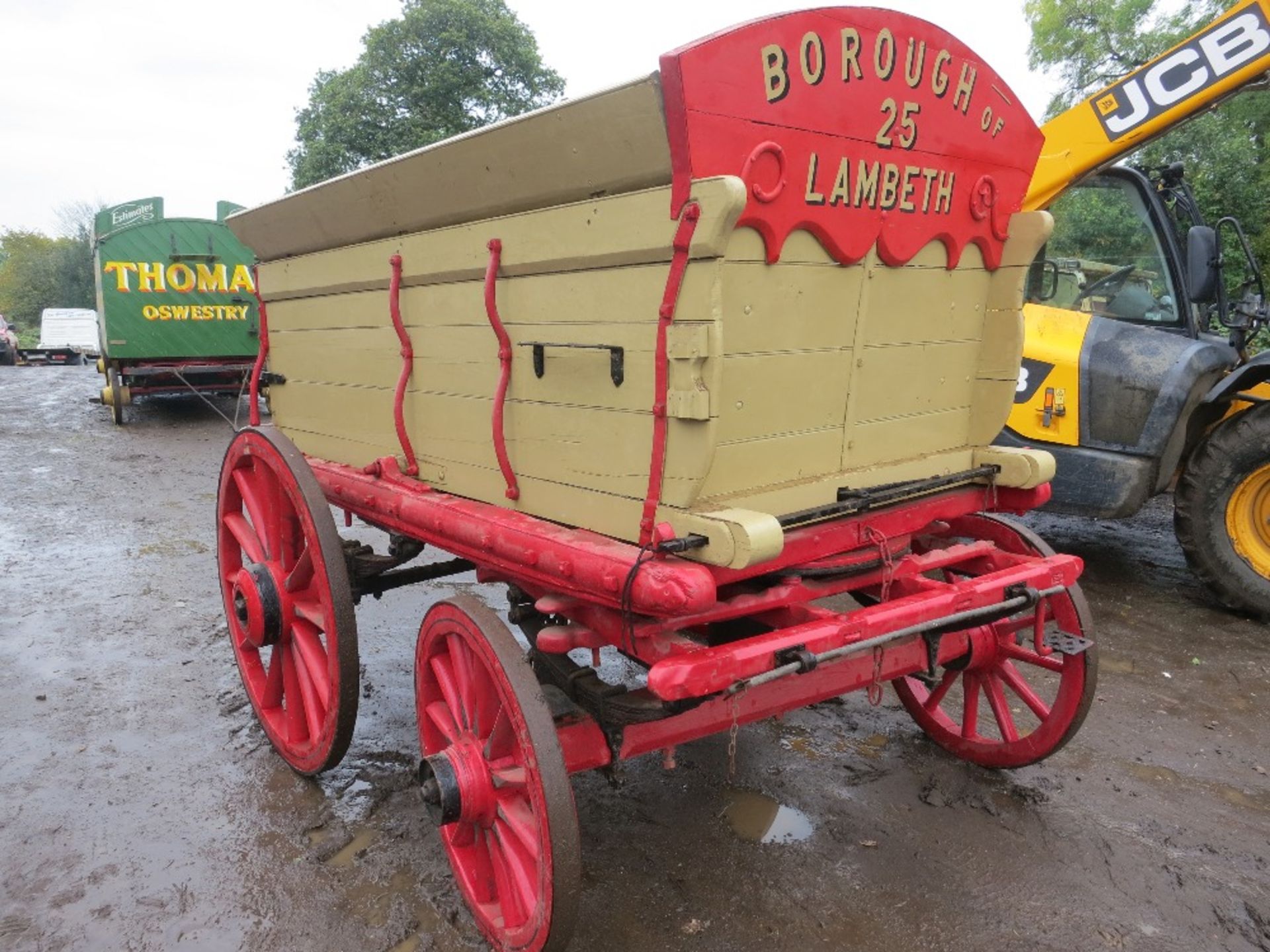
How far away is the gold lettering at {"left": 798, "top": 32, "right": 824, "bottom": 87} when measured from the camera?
186 cm

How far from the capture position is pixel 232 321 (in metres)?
11.9

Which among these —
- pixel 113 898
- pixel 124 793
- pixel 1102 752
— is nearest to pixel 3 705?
pixel 124 793

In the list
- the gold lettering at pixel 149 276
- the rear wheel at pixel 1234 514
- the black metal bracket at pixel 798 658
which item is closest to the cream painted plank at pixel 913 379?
the black metal bracket at pixel 798 658

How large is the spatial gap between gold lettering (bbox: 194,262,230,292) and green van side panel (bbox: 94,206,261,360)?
0.01m

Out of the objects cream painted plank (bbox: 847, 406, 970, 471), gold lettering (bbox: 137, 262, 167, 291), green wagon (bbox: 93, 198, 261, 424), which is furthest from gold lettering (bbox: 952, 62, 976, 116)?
gold lettering (bbox: 137, 262, 167, 291)

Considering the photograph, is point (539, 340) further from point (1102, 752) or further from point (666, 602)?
point (1102, 752)

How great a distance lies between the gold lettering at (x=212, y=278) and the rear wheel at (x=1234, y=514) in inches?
452

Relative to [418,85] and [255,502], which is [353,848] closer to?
[255,502]

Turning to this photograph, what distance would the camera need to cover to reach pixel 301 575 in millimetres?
2992

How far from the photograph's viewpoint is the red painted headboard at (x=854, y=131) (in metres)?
1.74

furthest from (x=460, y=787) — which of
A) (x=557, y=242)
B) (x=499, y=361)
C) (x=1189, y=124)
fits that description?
(x=1189, y=124)

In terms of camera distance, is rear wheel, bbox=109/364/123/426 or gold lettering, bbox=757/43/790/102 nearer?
gold lettering, bbox=757/43/790/102

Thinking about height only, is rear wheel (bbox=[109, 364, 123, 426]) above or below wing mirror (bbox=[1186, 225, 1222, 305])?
below

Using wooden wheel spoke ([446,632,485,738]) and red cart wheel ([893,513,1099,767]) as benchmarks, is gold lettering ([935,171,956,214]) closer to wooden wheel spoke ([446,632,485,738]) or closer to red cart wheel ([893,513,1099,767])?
A: red cart wheel ([893,513,1099,767])
